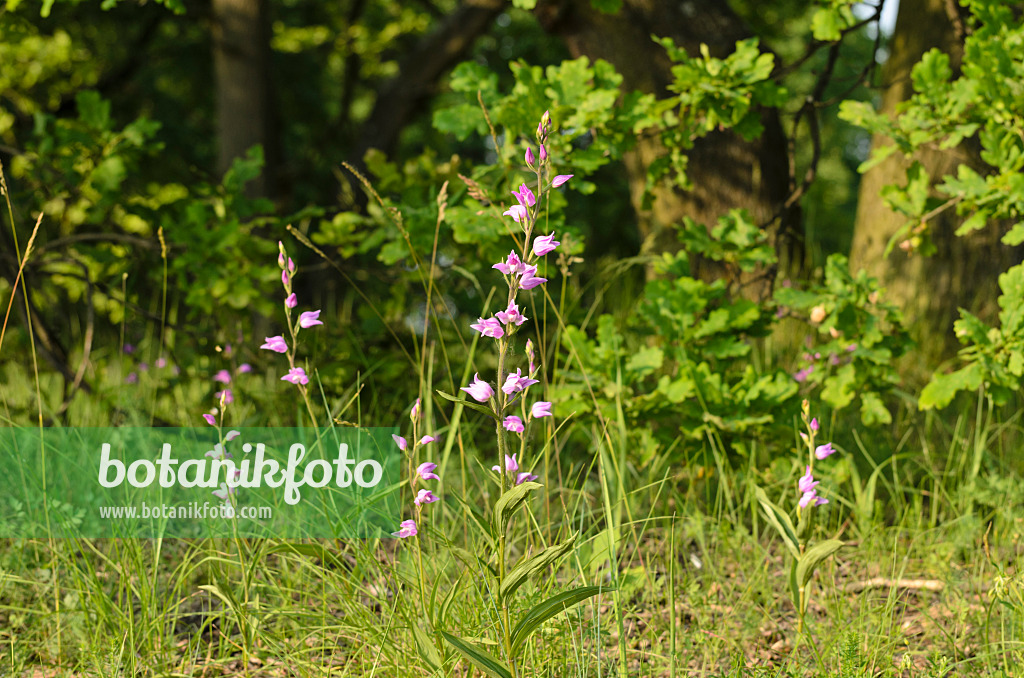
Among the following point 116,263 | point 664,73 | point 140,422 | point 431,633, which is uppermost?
point 664,73

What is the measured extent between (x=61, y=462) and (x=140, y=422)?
0.92ft

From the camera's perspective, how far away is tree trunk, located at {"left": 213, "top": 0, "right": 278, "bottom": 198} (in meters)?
5.09

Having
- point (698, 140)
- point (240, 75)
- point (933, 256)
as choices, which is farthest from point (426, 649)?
point (240, 75)

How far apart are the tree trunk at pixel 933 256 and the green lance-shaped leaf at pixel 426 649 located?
8.17 feet

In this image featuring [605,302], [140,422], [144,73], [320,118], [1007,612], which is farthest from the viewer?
[320,118]

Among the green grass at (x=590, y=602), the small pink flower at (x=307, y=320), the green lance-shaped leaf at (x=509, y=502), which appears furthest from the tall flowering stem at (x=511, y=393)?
the small pink flower at (x=307, y=320)

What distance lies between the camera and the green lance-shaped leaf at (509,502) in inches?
40.5

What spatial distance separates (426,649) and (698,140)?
252cm

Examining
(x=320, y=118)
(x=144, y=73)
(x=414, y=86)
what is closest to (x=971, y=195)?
(x=414, y=86)

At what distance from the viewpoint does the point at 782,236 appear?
2.48 m

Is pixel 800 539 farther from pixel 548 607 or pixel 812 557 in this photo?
pixel 548 607

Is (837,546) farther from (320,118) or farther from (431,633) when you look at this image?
(320,118)

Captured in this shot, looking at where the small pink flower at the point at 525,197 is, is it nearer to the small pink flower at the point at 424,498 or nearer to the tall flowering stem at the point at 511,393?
the tall flowering stem at the point at 511,393

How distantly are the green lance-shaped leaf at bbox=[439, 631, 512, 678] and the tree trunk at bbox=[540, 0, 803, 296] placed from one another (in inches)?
85.4
